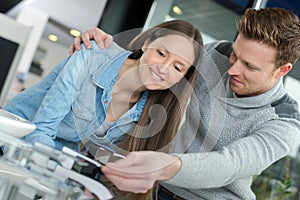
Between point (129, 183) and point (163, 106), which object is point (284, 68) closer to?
point (163, 106)

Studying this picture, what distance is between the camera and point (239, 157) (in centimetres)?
91

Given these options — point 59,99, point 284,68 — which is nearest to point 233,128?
point 284,68

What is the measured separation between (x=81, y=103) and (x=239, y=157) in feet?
1.01

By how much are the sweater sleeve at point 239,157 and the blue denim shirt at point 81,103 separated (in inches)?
6.5

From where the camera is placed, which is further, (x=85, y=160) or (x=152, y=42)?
(x=152, y=42)

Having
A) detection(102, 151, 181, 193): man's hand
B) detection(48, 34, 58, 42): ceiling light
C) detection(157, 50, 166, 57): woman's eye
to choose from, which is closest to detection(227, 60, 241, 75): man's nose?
detection(157, 50, 166, 57): woman's eye

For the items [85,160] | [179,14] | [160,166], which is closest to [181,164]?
[160,166]

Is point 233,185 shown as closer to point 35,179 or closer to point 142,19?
point 35,179

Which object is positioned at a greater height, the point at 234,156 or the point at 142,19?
the point at 234,156

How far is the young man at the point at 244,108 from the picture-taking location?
966 mm

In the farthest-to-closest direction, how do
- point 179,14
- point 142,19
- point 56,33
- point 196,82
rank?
point 56,33, point 142,19, point 179,14, point 196,82

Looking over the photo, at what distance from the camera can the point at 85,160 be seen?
60 centimetres

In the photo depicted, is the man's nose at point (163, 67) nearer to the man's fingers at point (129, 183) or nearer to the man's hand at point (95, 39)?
the man's hand at point (95, 39)

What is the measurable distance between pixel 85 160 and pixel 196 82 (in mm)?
475
